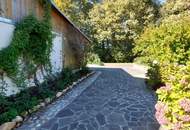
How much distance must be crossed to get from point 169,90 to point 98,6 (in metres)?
25.4

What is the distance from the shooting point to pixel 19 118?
18.8 feet

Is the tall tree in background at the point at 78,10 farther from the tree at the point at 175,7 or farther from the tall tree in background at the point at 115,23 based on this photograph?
the tree at the point at 175,7

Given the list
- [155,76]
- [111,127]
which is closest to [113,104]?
[111,127]

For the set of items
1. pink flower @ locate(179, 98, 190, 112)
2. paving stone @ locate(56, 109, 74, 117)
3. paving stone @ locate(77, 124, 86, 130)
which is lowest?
paving stone @ locate(77, 124, 86, 130)

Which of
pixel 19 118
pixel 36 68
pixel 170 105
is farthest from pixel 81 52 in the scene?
pixel 170 105

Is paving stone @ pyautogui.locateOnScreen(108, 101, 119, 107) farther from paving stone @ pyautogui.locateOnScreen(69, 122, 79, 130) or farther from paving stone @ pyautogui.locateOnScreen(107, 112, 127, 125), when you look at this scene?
paving stone @ pyautogui.locateOnScreen(69, 122, 79, 130)

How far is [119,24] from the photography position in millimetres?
28062

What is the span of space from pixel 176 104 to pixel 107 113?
8.22 feet

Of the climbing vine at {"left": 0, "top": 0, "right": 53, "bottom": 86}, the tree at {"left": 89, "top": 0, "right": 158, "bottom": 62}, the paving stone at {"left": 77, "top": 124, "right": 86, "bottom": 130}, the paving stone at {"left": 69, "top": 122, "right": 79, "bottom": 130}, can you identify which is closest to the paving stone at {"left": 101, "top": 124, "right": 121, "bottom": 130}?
the paving stone at {"left": 77, "top": 124, "right": 86, "bottom": 130}

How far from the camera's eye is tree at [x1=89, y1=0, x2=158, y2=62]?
27688 millimetres

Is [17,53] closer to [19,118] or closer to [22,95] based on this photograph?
[22,95]

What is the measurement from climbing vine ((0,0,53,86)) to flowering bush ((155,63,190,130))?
445cm

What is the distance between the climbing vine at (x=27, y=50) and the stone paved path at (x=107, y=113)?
191 cm

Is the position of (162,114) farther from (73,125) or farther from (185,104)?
(73,125)
